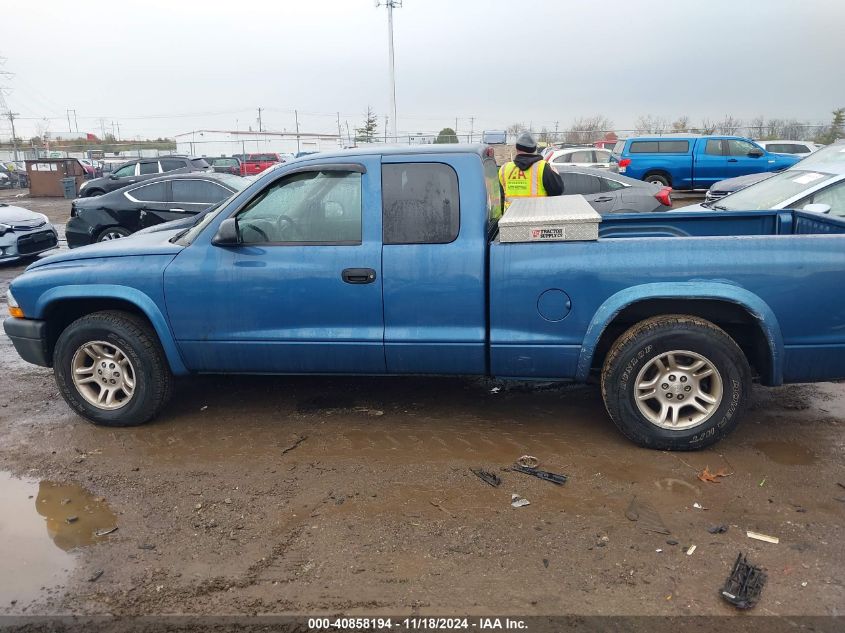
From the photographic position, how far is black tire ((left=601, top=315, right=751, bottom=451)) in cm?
396

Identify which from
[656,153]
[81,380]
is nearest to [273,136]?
[656,153]

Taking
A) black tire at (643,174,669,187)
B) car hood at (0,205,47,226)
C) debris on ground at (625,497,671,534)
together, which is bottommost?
debris on ground at (625,497,671,534)

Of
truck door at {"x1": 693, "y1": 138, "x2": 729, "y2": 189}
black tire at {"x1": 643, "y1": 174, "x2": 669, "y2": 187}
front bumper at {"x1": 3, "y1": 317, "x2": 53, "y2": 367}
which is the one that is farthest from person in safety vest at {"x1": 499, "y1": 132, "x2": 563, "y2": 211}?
truck door at {"x1": 693, "y1": 138, "x2": 729, "y2": 189}

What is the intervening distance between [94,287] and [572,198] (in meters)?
3.42

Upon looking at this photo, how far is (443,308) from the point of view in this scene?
13.7ft

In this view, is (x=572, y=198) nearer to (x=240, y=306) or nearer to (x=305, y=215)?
(x=305, y=215)

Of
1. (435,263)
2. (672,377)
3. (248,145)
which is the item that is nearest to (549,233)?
(435,263)

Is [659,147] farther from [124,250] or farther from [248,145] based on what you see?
[248,145]

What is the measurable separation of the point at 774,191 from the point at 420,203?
4667mm

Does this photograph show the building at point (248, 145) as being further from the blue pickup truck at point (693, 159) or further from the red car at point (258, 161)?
the blue pickup truck at point (693, 159)

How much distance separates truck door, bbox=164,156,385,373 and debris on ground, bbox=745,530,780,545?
2.28 m

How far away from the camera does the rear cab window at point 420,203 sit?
421 centimetres

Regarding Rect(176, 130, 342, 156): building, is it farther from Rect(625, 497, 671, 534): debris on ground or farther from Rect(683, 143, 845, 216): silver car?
Rect(625, 497, 671, 534): debris on ground

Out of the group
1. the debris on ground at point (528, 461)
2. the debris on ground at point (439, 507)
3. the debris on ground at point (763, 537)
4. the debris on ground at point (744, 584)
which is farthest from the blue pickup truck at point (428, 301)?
the debris on ground at point (744, 584)
